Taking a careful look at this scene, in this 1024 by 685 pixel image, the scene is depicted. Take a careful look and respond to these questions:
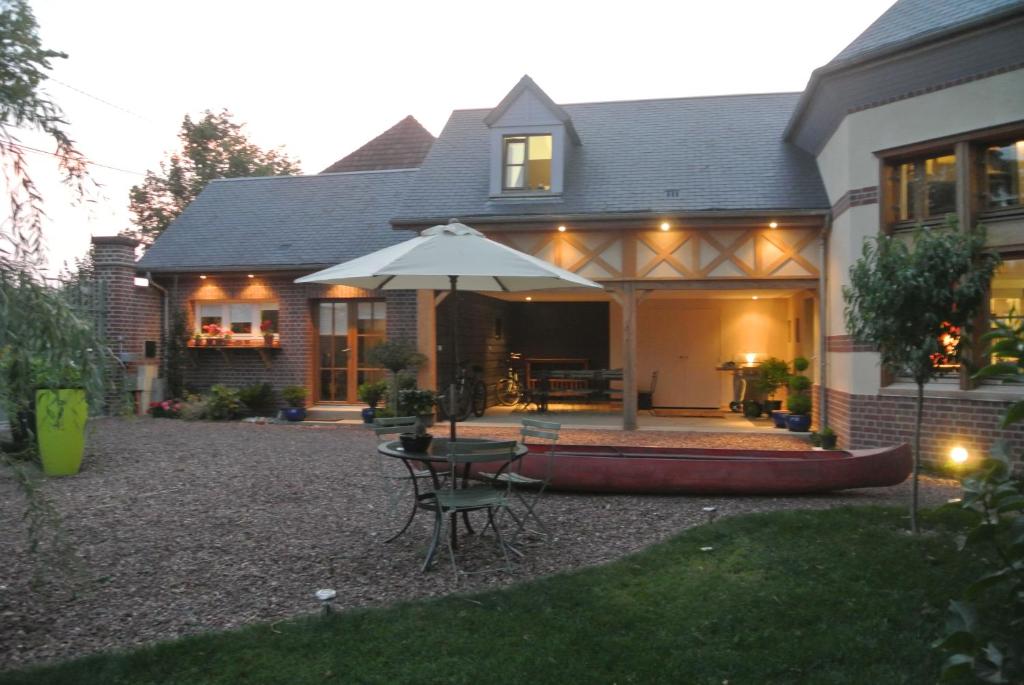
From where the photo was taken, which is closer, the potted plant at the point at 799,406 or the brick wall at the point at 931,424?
the brick wall at the point at 931,424

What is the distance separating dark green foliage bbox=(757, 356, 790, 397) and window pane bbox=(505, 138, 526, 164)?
19.2 feet

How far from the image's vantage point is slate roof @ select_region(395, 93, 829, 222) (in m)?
11.6

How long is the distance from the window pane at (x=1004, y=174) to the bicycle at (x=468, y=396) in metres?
8.41

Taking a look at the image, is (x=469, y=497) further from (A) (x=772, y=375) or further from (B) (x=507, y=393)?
(B) (x=507, y=393)

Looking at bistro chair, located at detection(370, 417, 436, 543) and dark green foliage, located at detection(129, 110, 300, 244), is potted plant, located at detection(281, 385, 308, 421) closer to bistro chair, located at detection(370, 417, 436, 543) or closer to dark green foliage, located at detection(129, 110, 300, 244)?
bistro chair, located at detection(370, 417, 436, 543)

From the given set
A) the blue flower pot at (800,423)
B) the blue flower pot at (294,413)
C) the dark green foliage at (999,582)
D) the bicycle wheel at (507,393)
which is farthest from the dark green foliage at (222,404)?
the dark green foliage at (999,582)

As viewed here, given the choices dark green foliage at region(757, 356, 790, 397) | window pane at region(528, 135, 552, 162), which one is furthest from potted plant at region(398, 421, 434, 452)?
dark green foliage at region(757, 356, 790, 397)

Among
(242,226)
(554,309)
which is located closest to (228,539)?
(242,226)

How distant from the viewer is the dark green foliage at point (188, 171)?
28625 mm

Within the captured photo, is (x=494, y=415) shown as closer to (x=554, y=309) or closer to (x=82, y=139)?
(x=554, y=309)

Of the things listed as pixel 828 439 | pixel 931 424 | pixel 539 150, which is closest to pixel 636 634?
pixel 931 424

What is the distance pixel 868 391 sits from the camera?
9133 millimetres

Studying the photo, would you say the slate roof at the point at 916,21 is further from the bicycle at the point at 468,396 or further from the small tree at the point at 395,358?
the bicycle at the point at 468,396

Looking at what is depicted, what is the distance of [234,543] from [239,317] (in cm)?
998
